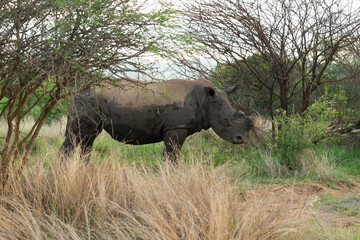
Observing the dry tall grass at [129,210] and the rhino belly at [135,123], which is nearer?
the dry tall grass at [129,210]

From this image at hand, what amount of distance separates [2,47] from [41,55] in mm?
389

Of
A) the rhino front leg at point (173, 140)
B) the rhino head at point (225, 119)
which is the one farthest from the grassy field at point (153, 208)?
the rhino front leg at point (173, 140)

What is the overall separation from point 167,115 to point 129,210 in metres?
2.27

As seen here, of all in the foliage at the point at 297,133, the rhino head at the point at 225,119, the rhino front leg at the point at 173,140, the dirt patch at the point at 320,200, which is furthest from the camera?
the foliage at the point at 297,133

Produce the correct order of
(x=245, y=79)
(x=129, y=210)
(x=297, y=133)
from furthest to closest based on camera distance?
(x=245, y=79), (x=297, y=133), (x=129, y=210)

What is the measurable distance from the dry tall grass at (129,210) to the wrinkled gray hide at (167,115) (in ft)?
4.28

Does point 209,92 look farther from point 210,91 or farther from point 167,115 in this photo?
point 167,115

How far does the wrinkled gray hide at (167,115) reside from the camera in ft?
20.0

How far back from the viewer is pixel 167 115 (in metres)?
6.06

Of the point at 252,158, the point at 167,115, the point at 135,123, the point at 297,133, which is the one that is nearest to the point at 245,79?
the point at 252,158

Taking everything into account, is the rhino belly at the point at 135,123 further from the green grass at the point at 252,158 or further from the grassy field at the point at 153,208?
the grassy field at the point at 153,208

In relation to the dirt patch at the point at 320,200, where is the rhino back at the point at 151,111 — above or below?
above

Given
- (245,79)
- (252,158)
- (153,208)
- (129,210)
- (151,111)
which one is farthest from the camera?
(245,79)

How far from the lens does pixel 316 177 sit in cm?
738
